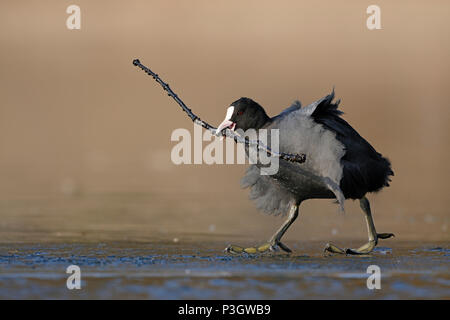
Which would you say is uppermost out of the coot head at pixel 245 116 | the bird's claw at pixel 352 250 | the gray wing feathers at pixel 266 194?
the coot head at pixel 245 116

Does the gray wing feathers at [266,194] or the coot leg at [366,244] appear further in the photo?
the gray wing feathers at [266,194]

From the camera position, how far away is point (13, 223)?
10758mm

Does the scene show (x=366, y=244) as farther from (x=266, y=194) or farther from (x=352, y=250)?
(x=266, y=194)

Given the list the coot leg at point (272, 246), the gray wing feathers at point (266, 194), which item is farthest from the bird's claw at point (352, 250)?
the gray wing feathers at point (266, 194)

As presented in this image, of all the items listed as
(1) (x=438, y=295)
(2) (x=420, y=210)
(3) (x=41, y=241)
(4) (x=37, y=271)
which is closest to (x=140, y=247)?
(3) (x=41, y=241)

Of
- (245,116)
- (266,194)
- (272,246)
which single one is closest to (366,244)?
(272,246)

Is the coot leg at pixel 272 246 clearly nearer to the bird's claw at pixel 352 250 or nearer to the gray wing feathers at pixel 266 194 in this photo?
the gray wing feathers at pixel 266 194

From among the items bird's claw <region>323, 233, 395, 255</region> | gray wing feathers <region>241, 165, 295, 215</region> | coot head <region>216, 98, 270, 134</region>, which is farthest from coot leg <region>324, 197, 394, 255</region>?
coot head <region>216, 98, 270, 134</region>

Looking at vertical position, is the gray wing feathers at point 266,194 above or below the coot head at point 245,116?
below

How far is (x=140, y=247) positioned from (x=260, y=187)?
53.9 inches

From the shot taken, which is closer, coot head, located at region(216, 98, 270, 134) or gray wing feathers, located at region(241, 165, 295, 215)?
coot head, located at region(216, 98, 270, 134)

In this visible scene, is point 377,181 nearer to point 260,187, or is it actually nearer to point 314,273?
point 260,187

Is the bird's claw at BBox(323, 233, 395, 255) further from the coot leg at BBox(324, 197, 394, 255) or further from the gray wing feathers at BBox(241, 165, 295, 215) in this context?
the gray wing feathers at BBox(241, 165, 295, 215)

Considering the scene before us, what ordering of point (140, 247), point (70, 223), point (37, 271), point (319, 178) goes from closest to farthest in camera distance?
1. point (37, 271)
2. point (319, 178)
3. point (140, 247)
4. point (70, 223)
